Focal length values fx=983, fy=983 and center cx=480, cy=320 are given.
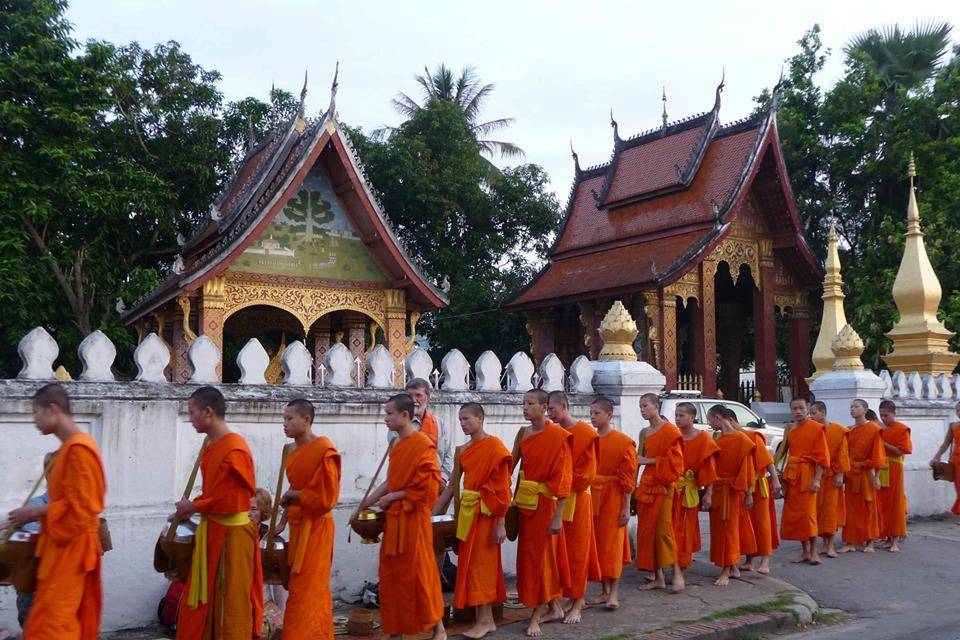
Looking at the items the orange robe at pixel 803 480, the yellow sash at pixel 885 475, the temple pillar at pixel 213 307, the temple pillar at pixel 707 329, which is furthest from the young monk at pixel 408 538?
the temple pillar at pixel 707 329

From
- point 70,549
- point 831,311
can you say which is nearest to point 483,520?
point 70,549

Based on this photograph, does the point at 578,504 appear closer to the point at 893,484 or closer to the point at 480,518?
the point at 480,518

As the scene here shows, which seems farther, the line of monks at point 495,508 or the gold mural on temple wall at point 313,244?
the gold mural on temple wall at point 313,244

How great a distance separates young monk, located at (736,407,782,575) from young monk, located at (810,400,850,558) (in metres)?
1.17

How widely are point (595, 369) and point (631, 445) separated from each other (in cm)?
172

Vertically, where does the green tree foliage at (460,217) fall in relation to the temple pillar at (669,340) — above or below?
above

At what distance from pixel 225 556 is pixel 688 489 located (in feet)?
13.9

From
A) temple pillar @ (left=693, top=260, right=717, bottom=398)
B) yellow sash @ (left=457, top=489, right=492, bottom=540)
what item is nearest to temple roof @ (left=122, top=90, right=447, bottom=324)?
temple pillar @ (left=693, top=260, right=717, bottom=398)

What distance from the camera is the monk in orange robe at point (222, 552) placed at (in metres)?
5.04

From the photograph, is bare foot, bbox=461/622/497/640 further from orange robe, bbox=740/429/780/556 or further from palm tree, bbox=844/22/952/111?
palm tree, bbox=844/22/952/111

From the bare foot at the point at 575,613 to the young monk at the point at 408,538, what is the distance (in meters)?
1.26

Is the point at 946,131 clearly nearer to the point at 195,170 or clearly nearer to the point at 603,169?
the point at 603,169

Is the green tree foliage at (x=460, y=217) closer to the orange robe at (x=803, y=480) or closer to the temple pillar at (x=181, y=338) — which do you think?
the temple pillar at (x=181, y=338)

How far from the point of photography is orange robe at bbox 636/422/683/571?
771 centimetres
